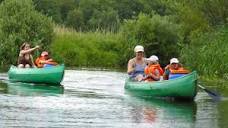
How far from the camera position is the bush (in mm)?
33781

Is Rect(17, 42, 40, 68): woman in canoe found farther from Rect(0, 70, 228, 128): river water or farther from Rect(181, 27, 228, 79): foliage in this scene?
Rect(181, 27, 228, 79): foliage

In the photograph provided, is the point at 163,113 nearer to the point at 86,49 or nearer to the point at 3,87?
the point at 3,87

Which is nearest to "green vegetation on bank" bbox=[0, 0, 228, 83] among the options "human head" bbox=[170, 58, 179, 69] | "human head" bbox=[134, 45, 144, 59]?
"human head" bbox=[134, 45, 144, 59]

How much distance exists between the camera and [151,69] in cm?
1750

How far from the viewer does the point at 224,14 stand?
29.1 m

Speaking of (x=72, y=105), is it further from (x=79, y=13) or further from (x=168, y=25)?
(x=79, y=13)

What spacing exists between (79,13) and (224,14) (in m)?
42.9

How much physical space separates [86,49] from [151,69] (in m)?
22.8

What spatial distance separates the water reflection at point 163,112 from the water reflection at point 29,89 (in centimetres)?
251

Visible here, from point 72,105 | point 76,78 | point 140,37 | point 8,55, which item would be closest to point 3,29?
point 8,55

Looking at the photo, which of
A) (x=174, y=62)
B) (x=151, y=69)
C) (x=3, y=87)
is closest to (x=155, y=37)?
(x=3, y=87)

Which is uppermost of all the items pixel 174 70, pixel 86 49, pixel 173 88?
pixel 174 70

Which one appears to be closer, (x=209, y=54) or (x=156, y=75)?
(x=156, y=75)

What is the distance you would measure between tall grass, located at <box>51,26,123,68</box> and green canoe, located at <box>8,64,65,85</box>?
15.3m
